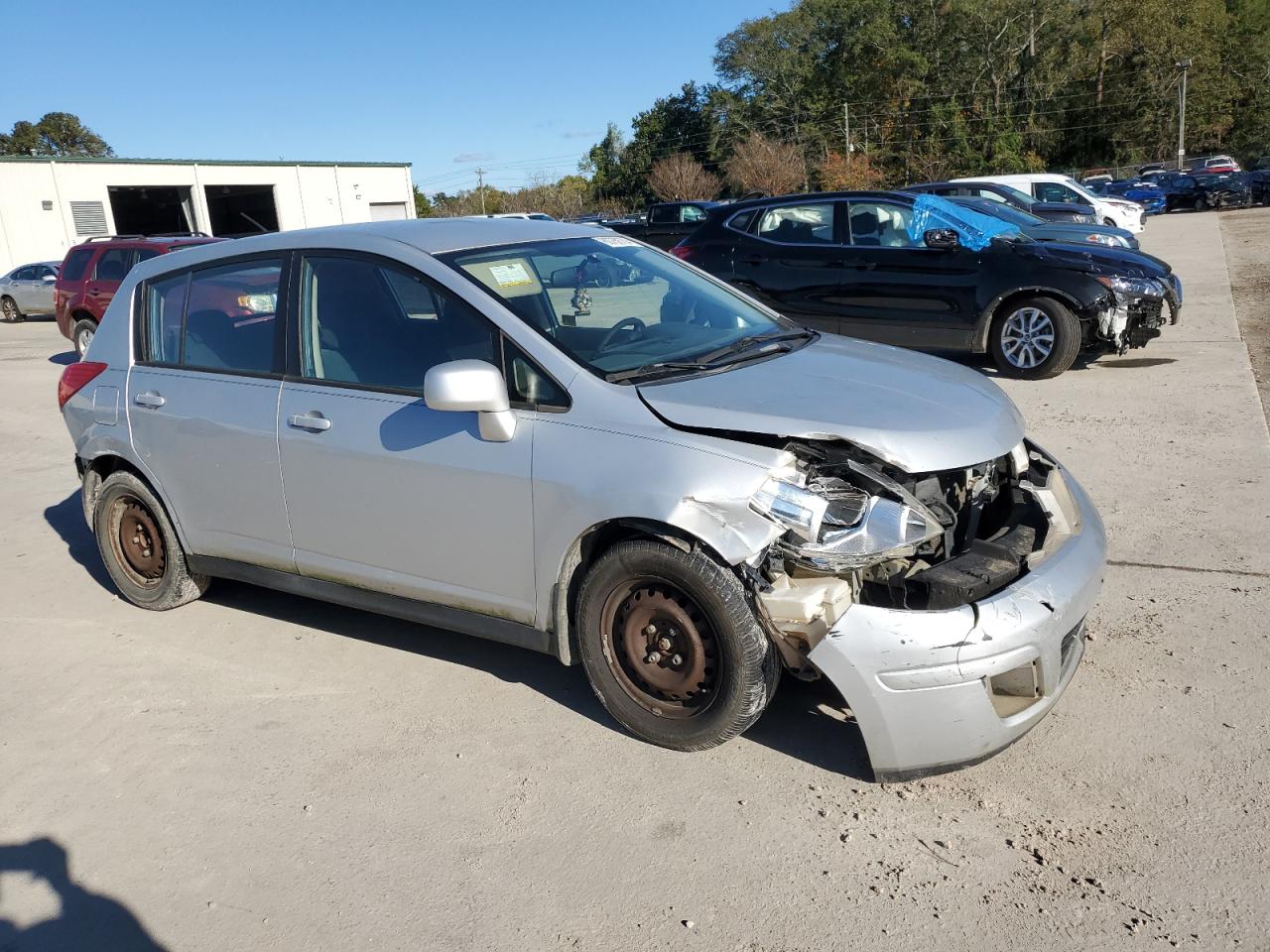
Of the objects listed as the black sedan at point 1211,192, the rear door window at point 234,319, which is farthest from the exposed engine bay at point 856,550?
the black sedan at point 1211,192

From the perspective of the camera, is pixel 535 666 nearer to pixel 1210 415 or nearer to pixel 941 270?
pixel 1210 415

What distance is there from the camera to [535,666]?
4.36 meters

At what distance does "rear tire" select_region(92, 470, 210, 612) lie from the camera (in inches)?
196

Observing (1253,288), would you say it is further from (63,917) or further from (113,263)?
(113,263)

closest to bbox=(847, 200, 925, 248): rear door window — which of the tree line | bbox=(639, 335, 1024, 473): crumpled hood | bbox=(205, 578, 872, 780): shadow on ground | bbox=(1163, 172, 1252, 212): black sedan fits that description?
bbox=(639, 335, 1024, 473): crumpled hood

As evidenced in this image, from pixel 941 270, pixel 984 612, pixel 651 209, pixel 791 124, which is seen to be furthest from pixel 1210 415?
pixel 791 124

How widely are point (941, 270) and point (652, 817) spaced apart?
7.33 metres

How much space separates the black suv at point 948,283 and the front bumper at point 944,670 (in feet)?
21.5

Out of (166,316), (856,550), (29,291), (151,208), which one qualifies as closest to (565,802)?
(856,550)

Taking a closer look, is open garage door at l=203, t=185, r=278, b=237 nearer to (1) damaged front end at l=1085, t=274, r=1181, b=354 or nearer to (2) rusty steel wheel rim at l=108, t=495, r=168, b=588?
(1) damaged front end at l=1085, t=274, r=1181, b=354

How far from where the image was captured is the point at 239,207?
48562 mm

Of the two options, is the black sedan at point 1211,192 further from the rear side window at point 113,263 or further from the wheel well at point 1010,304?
the rear side window at point 113,263

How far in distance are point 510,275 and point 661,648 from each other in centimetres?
158

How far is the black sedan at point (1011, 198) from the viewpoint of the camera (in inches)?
681
